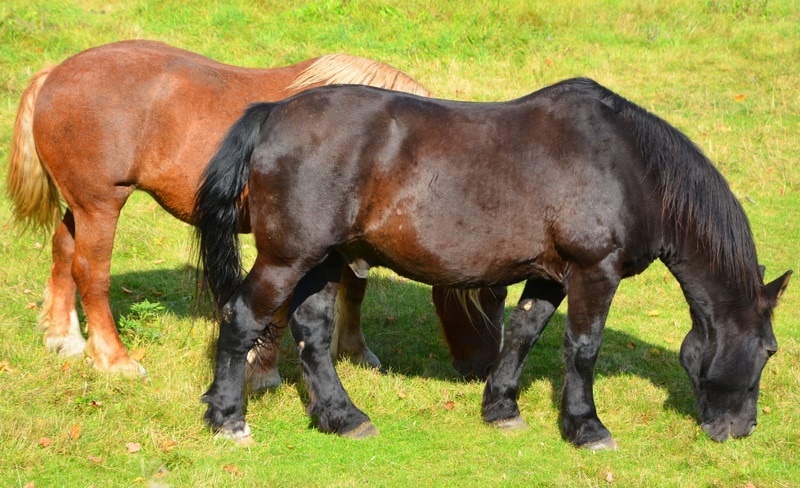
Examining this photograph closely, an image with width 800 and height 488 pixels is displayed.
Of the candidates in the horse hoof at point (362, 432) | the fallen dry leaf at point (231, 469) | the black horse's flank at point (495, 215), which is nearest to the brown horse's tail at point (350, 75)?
the black horse's flank at point (495, 215)

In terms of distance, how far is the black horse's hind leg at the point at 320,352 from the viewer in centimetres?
547

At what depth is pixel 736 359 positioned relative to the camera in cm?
533

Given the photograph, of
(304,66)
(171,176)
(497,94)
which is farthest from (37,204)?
(497,94)

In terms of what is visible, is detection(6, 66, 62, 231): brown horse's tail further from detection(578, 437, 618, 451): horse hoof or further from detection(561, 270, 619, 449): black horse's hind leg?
detection(578, 437, 618, 451): horse hoof

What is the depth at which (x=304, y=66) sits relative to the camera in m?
6.46

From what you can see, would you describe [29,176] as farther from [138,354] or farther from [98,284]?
[138,354]

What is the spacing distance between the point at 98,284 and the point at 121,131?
3.60 ft

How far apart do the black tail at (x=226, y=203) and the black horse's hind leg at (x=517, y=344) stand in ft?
5.83

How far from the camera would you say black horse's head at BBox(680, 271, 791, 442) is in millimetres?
5328

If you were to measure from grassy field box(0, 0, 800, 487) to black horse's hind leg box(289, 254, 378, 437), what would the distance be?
0.15 metres

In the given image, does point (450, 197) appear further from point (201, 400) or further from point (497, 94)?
point (497, 94)

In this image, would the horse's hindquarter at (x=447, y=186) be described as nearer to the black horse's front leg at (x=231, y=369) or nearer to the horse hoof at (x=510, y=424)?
the black horse's front leg at (x=231, y=369)

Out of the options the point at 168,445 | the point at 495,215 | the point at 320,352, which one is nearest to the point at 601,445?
the point at 495,215

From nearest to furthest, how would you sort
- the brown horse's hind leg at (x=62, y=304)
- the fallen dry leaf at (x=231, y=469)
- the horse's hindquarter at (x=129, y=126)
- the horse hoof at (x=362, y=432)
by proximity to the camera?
the fallen dry leaf at (x=231, y=469), the horse hoof at (x=362, y=432), the horse's hindquarter at (x=129, y=126), the brown horse's hind leg at (x=62, y=304)
